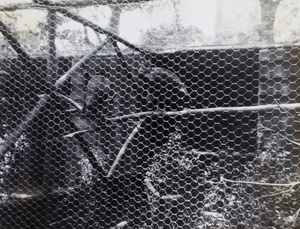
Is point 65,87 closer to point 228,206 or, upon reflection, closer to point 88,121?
point 88,121

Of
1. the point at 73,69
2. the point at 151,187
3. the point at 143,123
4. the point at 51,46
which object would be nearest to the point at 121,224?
the point at 151,187

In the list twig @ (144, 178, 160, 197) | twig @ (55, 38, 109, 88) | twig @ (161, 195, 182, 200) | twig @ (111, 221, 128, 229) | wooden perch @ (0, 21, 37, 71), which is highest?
wooden perch @ (0, 21, 37, 71)

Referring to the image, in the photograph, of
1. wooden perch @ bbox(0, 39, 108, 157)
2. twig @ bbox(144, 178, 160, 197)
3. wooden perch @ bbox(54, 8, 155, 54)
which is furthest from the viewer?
twig @ bbox(144, 178, 160, 197)

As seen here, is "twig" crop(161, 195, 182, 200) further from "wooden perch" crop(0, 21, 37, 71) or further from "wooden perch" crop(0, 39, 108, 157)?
"wooden perch" crop(0, 21, 37, 71)

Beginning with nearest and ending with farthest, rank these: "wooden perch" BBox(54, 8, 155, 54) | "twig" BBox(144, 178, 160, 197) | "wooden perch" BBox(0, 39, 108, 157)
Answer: "wooden perch" BBox(0, 39, 108, 157)
"wooden perch" BBox(54, 8, 155, 54)
"twig" BBox(144, 178, 160, 197)

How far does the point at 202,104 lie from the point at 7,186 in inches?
45.4

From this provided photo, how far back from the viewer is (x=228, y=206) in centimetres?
138

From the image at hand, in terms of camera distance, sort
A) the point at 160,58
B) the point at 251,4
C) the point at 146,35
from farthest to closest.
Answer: the point at 160,58 < the point at 146,35 < the point at 251,4

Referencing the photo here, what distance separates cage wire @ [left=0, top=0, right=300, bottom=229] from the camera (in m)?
1.34

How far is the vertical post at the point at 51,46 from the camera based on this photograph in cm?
134

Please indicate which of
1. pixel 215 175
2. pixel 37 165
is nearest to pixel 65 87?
pixel 37 165

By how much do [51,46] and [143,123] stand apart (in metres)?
0.59

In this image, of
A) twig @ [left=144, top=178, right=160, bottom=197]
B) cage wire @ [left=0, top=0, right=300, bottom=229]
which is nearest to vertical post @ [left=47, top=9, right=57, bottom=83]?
cage wire @ [left=0, top=0, right=300, bottom=229]

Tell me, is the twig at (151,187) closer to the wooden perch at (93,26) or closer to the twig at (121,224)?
the twig at (121,224)
